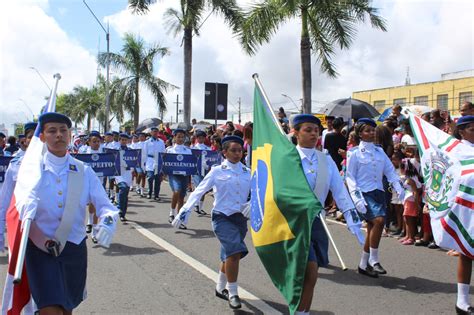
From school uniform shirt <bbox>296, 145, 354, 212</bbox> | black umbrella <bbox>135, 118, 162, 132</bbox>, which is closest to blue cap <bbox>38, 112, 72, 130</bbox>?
school uniform shirt <bbox>296, 145, 354, 212</bbox>

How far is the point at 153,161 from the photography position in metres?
14.9

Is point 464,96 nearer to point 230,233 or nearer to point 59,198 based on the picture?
point 230,233

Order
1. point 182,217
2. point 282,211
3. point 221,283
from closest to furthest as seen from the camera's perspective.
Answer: point 282,211 → point 221,283 → point 182,217

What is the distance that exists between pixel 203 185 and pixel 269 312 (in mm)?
1620

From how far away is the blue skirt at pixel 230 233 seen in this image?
5.22 metres

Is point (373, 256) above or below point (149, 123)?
below

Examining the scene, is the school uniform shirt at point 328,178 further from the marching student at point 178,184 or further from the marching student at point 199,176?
the marching student at point 199,176

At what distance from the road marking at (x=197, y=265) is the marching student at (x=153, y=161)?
13.5ft

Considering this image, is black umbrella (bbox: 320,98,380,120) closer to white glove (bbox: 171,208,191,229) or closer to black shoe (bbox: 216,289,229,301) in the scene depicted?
white glove (bbox: 171,208,191,229)

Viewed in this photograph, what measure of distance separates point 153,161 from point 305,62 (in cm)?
576

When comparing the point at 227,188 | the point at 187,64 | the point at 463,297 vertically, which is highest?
the point at 187,64

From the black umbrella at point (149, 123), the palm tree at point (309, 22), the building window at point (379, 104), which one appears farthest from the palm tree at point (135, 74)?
the building window at point (379, 104)

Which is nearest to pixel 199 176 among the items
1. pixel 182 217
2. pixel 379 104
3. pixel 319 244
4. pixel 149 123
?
pixel 182 217

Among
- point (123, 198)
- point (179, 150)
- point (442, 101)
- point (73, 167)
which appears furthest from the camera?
point (442, 101)
